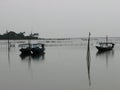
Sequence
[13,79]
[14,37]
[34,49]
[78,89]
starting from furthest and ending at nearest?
[14,37] < [34,49] < [13,79] < [78,89]

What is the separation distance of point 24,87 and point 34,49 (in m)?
29.8

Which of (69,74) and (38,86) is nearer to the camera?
(38,86)

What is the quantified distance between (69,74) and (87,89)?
613 cm

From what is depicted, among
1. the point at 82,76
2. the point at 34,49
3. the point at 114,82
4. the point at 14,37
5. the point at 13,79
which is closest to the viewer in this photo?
the point at 114,82

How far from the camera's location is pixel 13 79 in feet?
66.9

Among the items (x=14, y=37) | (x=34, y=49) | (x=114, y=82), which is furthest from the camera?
(x=14, y=37)

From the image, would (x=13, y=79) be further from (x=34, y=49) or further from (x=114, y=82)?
(x=34, y=49)

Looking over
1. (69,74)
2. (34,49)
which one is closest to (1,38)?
(34,49)

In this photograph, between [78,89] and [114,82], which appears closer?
[78,89]

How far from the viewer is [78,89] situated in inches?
649

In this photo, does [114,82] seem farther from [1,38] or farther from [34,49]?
[1,38]

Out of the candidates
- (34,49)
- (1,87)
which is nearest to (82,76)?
(1,87)

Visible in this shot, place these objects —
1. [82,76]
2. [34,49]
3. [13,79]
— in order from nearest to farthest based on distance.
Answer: [13,79]
[82,76]
[34,49]

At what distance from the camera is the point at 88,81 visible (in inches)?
756
